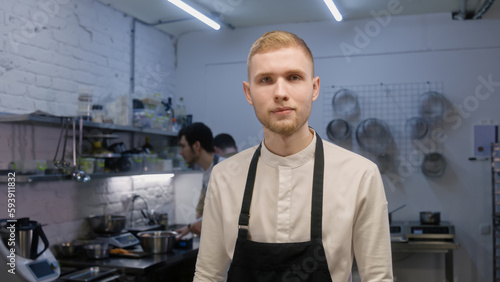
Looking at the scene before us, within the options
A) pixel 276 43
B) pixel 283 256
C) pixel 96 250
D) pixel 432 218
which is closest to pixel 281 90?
pixel 276 43

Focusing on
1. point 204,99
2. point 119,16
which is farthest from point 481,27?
point 119,16

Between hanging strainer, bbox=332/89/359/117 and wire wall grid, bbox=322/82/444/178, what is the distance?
0.01 meters

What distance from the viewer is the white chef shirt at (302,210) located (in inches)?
53.7

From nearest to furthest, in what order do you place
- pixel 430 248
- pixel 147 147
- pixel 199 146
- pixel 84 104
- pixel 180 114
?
pixel 84 104 < pixel 199 146 < pixel 430 248 < pixel 147 147 < pixel 180 114

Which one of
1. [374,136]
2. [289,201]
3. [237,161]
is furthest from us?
[374,136]

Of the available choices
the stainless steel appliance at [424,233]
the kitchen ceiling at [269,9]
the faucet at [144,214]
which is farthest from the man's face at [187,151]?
the stainless steel appliance at [424,233]

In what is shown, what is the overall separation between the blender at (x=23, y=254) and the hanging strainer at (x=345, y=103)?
3143mm

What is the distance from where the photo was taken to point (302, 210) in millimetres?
1440

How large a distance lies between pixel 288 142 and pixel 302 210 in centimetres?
21

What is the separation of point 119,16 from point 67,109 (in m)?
1.17

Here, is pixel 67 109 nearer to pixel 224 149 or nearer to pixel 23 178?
pixel 23 178

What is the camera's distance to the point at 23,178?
107 inches

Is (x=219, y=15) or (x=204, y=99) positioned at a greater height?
(x=219, y=15)

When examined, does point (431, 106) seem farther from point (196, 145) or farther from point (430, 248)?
point (196, 145)
